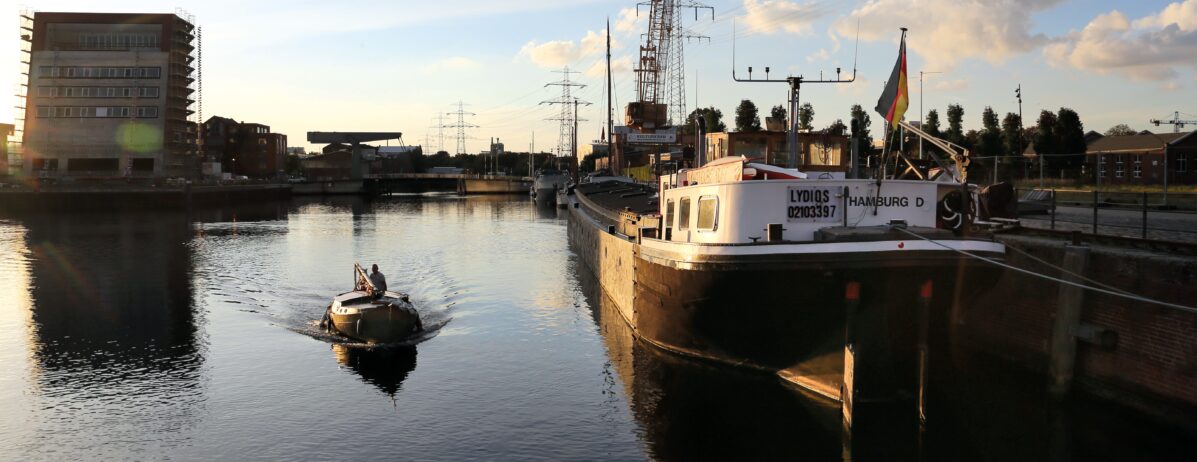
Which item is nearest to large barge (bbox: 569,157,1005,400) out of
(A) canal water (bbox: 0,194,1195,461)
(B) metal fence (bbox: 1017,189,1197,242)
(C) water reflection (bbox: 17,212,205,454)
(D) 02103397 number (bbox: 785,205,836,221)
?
(D) 02103397 number (bbox: 785,205,836,221)

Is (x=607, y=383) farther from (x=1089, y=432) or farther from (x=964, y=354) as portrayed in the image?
(x=1089, y=432)

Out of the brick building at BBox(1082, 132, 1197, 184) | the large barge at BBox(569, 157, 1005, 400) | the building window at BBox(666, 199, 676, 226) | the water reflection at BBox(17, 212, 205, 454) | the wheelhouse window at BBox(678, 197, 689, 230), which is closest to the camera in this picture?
the large barge at BBox(569, 157, 1005, 400)

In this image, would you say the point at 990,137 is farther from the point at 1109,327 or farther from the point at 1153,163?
the point at 1109,327

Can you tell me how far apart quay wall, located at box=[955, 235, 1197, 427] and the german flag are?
16.5 feet

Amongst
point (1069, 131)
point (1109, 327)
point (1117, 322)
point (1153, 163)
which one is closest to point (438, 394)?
point (1109, 327)

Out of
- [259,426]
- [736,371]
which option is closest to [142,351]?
[259,426]

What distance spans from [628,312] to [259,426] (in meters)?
14.5

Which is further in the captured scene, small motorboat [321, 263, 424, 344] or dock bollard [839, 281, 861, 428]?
small motorboat [321, 263, 424, 344]

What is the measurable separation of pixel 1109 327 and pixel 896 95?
6895mm

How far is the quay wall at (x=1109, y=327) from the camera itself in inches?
705

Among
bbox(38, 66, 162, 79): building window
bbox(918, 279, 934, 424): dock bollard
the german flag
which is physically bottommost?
bbox(918, 279, 934, 424): dock bollard

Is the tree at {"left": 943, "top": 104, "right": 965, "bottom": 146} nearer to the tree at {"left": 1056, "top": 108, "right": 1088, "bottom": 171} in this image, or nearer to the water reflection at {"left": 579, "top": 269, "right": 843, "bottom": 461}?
the tree at {"left": 1056, "top": 108, "right": 1088, "bottom": 171}

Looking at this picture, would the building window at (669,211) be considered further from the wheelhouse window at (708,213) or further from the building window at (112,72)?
the building window at (112,72)

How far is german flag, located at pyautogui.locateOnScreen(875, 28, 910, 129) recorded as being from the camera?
2091cm
